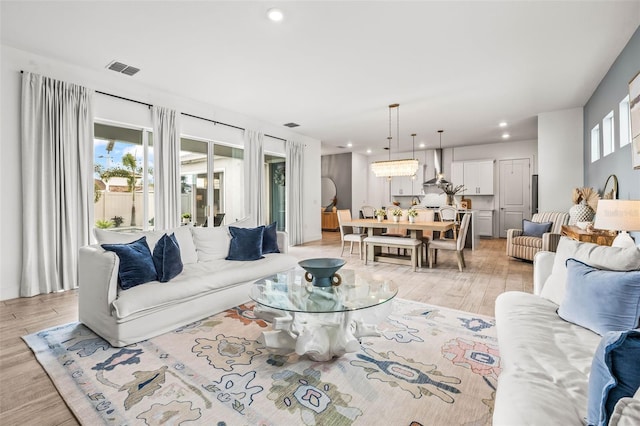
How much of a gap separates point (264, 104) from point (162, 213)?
8.10 feet

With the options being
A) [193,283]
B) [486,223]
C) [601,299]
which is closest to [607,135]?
[601,299]

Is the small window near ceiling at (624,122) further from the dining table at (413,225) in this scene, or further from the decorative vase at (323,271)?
the decorative vase at (323,271)

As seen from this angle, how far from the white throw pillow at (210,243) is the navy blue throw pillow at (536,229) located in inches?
203

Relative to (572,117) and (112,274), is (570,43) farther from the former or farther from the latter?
(112,274)

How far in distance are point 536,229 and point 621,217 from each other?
139 inches

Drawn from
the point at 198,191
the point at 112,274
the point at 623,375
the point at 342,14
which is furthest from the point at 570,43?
the point at 198,191

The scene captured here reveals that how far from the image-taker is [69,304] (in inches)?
127

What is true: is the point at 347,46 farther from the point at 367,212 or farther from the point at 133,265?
the point at 367,212

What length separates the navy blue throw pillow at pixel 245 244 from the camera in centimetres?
355

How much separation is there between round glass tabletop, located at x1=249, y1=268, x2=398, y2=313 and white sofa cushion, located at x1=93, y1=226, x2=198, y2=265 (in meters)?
1.17

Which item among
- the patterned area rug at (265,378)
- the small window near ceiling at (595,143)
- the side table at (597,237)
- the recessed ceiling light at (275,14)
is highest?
the recessed ceiling light at (275,14)

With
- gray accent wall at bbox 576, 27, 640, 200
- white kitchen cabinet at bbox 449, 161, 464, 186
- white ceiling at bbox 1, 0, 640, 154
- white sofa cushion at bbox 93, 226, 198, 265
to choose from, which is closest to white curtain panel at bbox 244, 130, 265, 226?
white ceiling at bbox 1, 0, 640, 154

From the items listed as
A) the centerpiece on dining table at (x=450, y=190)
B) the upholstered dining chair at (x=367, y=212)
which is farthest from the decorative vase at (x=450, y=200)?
the upholstered dining chair at (x=367, y=212)

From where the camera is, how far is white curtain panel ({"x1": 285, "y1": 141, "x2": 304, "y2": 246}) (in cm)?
729
